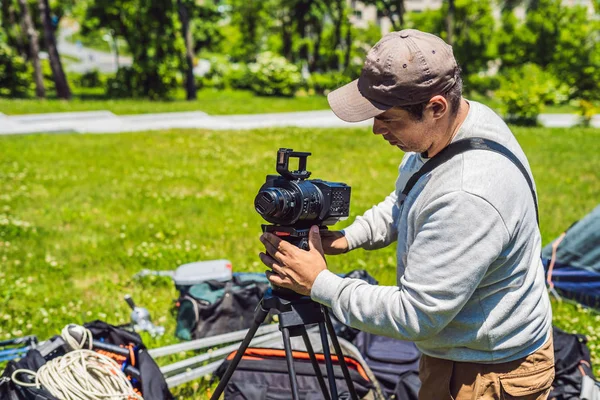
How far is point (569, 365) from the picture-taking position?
349cm

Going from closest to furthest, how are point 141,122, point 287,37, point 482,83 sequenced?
point 141,122 < point 482,83 < point 287,37

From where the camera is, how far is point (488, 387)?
2.04 metres

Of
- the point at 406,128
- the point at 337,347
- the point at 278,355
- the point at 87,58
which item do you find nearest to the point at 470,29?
the point at 278,355

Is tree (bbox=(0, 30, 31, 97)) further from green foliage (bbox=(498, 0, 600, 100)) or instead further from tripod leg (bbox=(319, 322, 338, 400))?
green foliage (bbox=(498, 0, 600, 100))

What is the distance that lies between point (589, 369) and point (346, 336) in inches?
62.3

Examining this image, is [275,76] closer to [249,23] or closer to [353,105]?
[249,23]

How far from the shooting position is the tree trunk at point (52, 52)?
17.3 m

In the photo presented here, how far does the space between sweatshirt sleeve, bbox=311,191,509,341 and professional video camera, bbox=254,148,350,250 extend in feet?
1.13

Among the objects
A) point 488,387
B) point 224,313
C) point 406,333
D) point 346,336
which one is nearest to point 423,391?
point 488,387

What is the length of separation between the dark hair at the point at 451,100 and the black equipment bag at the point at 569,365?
232 cm

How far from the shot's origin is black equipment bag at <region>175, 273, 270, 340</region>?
4082 millimetres

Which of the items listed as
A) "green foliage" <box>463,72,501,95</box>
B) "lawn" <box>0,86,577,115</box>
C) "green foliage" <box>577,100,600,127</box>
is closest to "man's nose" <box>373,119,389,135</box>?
"lawn" <box>0,86,577,115</box>

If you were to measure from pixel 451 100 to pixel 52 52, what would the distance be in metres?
19.0

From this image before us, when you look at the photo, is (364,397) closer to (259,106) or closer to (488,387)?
(488,387)
